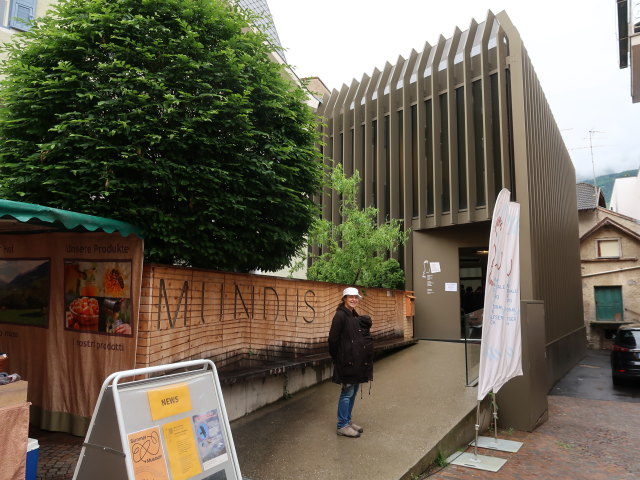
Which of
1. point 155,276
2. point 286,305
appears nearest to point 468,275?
Answer: point 286,305

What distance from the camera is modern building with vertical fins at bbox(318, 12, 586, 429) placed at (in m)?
13.7

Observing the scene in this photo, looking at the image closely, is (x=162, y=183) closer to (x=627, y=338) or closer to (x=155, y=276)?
(x=155, y=276)

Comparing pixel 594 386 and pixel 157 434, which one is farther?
pixel 594 386

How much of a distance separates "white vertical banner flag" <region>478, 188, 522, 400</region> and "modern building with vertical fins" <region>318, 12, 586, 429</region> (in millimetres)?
6197

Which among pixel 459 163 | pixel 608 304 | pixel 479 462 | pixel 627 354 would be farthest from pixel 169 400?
pixel 608 304

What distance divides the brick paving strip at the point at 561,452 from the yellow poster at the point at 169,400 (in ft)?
6.23

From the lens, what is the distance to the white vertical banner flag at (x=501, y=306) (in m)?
6.06

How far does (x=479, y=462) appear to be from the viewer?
5.68 m

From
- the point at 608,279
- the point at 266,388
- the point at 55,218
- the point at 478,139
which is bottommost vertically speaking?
the point at 266,388

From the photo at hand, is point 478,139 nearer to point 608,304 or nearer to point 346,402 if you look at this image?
point 346,402

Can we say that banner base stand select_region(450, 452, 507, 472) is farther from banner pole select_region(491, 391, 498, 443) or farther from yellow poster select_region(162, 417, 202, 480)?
yellow poster select_region(162, 417, 202, 480)

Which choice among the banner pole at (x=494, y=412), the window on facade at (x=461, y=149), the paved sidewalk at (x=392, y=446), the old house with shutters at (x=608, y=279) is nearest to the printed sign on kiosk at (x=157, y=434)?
the paved sidewalk at (x=392, y=446)

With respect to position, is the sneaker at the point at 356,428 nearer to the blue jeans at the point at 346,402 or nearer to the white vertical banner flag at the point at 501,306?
the blue jeans at the point at 346,402

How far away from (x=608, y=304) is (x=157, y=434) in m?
27.6
